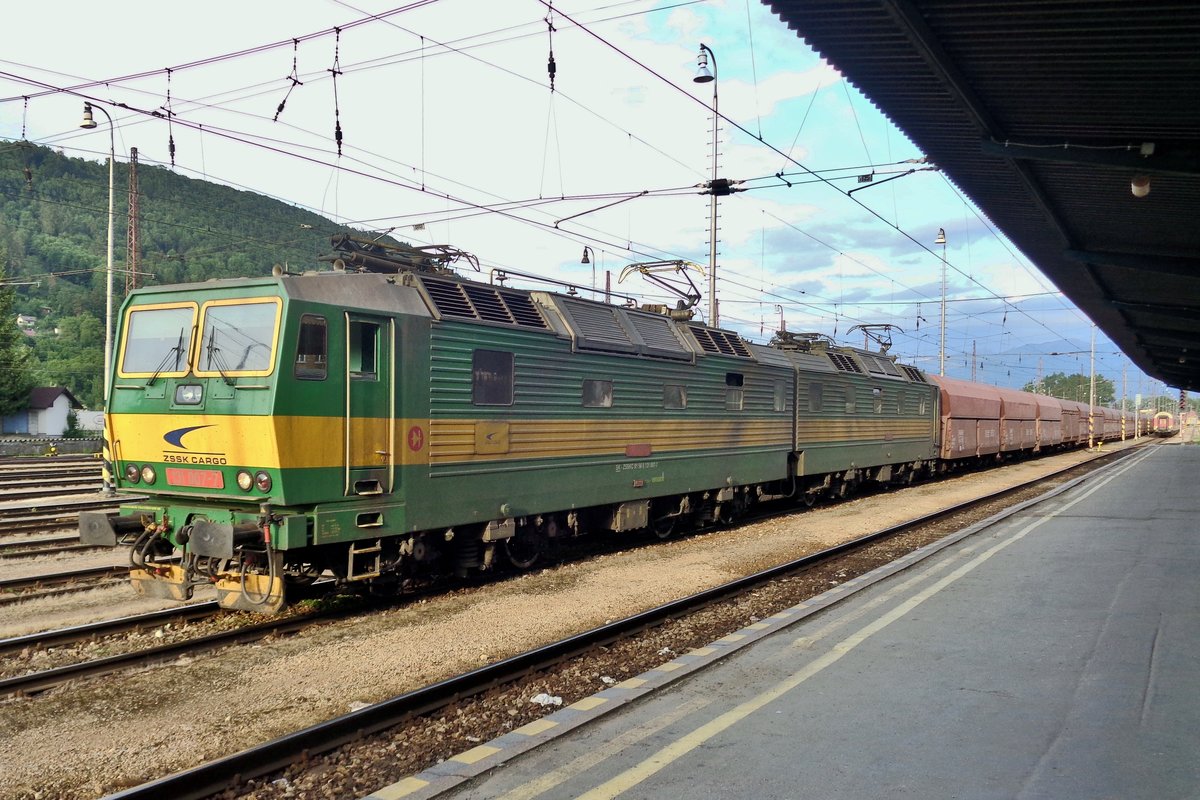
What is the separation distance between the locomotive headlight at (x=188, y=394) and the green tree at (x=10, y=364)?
46363 mm

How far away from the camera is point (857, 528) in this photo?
15.4m

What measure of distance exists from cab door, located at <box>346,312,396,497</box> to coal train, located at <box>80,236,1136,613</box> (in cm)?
2

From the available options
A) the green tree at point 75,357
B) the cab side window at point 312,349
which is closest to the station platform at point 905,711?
the cab side window at point 312,349

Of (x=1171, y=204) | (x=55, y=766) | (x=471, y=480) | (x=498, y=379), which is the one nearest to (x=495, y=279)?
(x=498, y=379)

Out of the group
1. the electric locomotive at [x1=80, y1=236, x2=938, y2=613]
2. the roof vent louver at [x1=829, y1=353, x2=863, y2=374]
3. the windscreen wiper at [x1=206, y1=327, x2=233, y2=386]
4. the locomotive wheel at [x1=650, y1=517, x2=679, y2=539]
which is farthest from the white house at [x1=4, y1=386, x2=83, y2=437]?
the windscreen wiper at [x1=206, y1=327, x2=233, y2=386]

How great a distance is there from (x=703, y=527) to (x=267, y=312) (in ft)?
31.8

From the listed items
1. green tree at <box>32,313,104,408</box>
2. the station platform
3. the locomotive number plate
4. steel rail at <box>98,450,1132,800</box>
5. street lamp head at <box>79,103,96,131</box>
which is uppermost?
street lamp head at <box>79,103,96,131</box>

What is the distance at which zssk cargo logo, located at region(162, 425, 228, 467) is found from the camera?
8070 mm

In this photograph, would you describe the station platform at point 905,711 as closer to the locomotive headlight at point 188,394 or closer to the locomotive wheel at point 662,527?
the locomotive wheel at point 662,527

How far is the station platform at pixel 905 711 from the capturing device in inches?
177

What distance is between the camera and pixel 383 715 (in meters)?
5.62

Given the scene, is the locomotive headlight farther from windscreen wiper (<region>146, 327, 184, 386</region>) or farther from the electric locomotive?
windscreen wiper (<region>146, 327, 184, 386</region>)

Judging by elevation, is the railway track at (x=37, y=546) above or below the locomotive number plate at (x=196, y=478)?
below

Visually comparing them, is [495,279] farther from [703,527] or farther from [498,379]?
[703,527]
